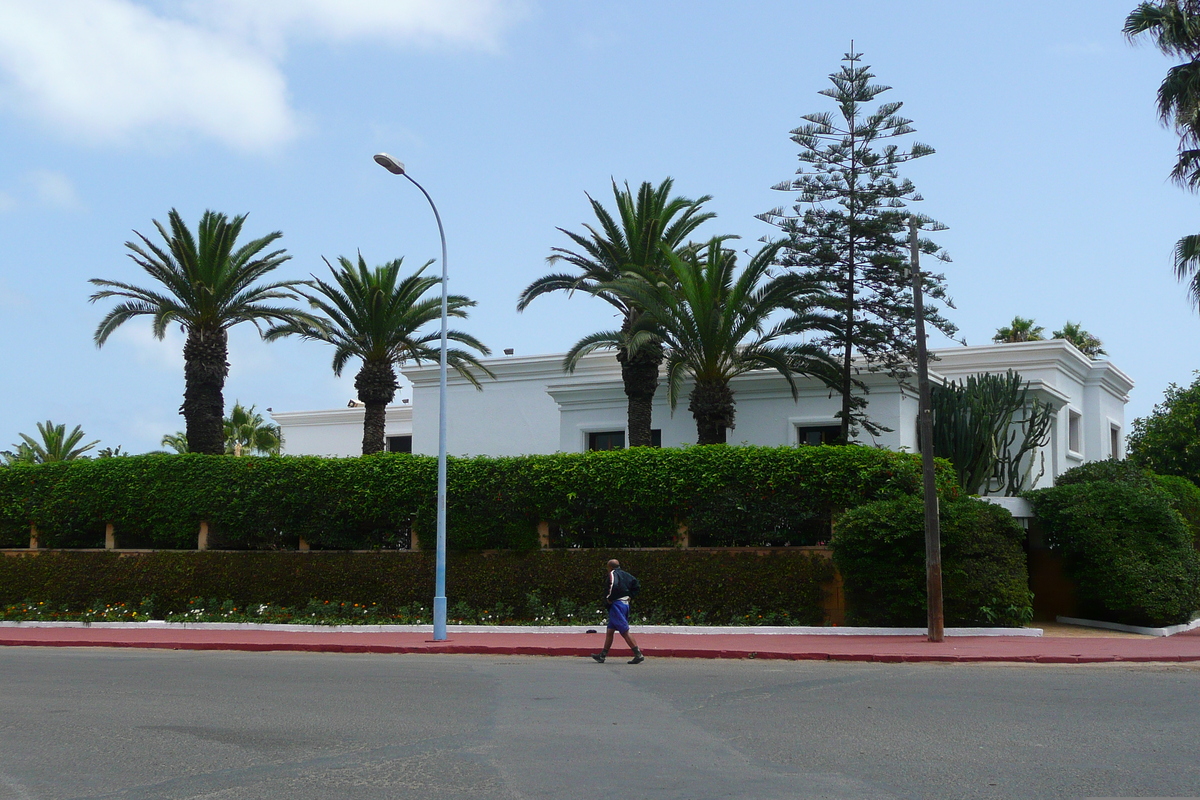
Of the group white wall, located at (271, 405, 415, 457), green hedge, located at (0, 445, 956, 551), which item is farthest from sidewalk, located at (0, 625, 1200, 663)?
white wall, located at (271, 405, 415, 457)

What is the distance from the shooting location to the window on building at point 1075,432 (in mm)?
31969

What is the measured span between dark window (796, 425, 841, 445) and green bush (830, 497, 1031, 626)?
28.1ft

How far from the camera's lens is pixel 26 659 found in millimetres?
16953

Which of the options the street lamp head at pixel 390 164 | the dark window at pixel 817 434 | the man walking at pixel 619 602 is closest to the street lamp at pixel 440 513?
the street lamp head at pixel 390 164

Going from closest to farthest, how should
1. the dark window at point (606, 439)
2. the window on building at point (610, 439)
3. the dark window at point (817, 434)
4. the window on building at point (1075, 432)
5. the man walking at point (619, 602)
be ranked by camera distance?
the man walking at point (619, 602) → the dark window at point (817, 434) → the window on building at point (610, 439) → the dark window at point (606, 439) → the window on building at point (1075, 432)

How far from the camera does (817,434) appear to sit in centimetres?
2844

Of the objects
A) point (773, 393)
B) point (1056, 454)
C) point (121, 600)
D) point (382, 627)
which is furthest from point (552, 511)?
point (1056, 454)

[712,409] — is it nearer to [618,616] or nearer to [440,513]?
[440,513]

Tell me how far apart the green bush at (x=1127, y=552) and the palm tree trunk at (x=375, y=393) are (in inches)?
664

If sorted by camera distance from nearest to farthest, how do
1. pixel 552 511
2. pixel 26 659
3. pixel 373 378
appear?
pixel 26 659
pixel 552 511
pixel 373 378

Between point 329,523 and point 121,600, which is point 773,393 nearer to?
point 329,523

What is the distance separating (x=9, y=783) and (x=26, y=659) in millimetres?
11180

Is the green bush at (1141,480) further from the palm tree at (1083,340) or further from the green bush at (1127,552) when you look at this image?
the palm tree at (1083,340)

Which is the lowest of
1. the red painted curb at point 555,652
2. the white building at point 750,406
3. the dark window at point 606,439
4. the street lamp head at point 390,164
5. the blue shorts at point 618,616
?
the red painted curb at point 555,652
